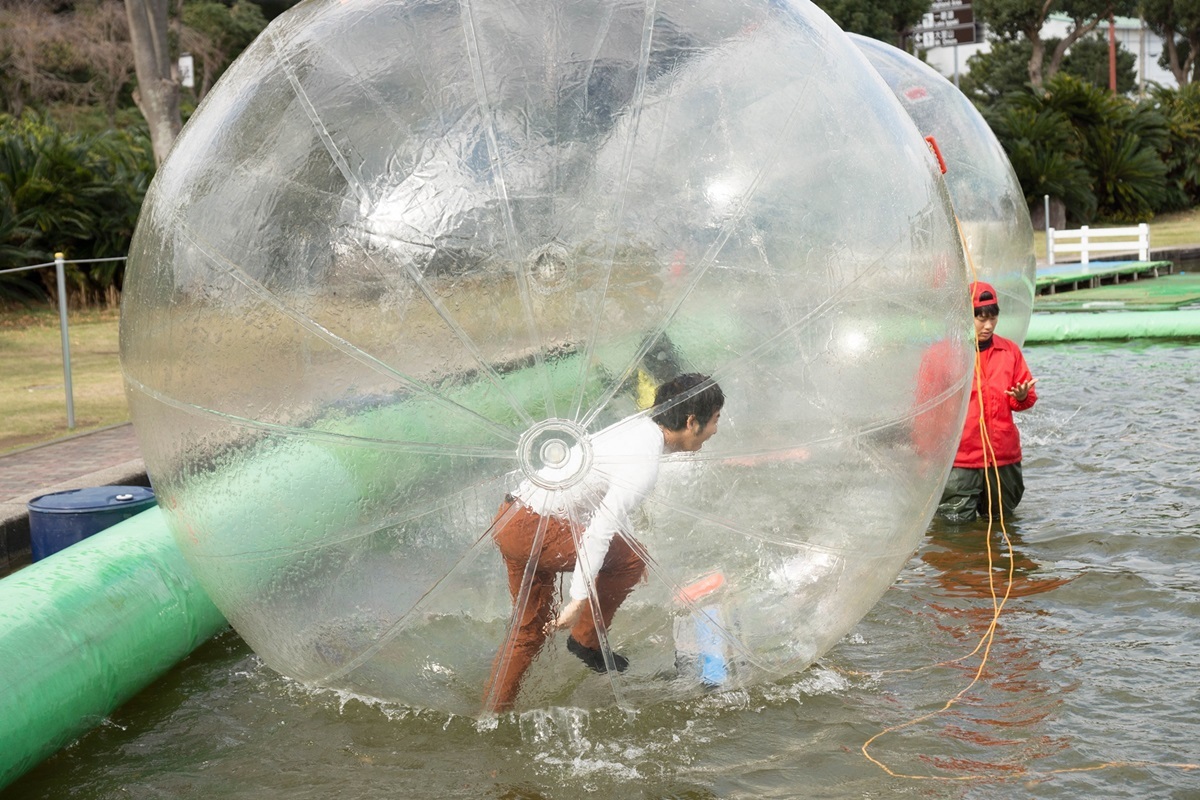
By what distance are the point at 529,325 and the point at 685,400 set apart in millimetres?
432

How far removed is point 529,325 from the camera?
10.7 ft

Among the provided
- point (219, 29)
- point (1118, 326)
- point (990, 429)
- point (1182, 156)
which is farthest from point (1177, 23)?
point (990, 429)

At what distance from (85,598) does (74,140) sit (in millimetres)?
14921

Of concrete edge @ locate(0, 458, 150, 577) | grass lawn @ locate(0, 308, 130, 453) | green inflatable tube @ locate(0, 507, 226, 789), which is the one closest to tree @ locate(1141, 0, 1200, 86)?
grass lawn @ locate(0, 308, 130, 453)

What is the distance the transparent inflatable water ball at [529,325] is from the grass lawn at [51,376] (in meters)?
A: 5.11

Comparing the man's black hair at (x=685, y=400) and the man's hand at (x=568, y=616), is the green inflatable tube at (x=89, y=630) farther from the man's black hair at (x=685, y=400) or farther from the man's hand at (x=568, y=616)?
the man's black hair at (x=685, y=400)

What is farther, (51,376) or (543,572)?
(51,376)

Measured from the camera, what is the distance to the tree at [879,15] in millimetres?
40344

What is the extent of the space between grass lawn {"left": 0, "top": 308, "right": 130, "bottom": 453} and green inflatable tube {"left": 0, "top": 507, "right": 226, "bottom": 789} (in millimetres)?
3595

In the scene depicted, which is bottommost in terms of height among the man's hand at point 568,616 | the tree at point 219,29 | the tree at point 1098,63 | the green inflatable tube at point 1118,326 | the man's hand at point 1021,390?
the man's hand at point 568,616

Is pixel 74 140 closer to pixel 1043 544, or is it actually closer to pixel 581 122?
pixel 1043 544

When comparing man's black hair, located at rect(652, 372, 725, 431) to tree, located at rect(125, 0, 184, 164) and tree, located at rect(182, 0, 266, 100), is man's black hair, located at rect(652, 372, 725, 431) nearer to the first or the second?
tree, located at rect(125, 0, 184, 164)

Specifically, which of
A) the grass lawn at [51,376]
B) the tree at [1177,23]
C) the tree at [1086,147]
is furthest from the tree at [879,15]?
the grass lawn at [51,376]

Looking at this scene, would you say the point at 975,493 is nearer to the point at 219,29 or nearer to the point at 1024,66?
the point at 219,29
